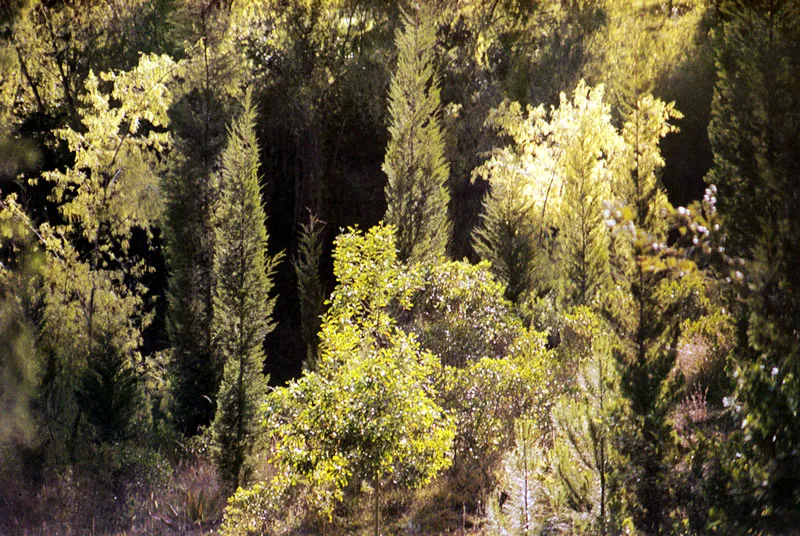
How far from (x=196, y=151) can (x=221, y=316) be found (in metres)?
3.06

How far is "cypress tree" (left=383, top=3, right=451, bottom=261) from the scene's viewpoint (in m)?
12.2

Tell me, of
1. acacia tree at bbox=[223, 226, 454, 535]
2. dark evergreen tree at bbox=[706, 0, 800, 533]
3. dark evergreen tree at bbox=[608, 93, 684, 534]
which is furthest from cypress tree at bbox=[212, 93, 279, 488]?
dark evergreen tree at bbox=[706, 0, 800, 533]

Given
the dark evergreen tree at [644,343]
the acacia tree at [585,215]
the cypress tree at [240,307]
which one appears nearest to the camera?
the dark evergreen tree at [644,343]

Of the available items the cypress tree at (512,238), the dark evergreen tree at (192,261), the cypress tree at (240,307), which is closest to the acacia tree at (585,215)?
the cypress tree at (512,238)

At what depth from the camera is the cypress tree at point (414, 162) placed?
12172 mm

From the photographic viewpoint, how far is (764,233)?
15.2ft

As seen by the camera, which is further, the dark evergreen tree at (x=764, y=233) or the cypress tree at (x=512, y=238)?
the cypress tree at (x=512, y=238)

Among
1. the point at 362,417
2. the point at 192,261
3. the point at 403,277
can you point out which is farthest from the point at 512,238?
the point at 362,417

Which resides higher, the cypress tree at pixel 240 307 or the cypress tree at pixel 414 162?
the cypress tree at pixel 414 162

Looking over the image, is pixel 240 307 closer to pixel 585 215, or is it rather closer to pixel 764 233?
pixel 585 215

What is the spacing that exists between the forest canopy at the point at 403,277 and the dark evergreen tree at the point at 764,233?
0.8 inches

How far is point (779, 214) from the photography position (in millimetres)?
4625

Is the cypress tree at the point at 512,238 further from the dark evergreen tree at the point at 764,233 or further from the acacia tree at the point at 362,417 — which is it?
the dark evergreen tree at the point at 764,233

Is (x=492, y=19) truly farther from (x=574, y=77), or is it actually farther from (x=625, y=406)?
(x=625, y=406)
